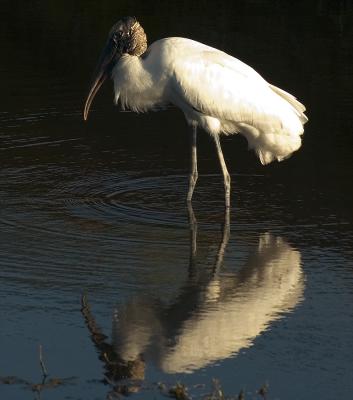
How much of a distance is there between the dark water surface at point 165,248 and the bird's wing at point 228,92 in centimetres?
63

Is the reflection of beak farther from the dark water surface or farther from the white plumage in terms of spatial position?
the dark water surface

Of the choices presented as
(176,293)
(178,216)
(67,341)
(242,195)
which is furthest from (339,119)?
(67,341)

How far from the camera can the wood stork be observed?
31.6 ft

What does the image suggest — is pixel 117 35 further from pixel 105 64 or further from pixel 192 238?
pixel 192 238

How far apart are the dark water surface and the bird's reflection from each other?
0.04 ft

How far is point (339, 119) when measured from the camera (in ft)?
41.9

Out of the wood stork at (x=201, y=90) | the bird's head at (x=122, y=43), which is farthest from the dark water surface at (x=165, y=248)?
the bird's head at (x=122, y=43)

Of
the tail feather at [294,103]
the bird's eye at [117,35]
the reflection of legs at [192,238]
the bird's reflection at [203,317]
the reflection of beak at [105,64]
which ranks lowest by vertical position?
the reflection of legs at [192,238]

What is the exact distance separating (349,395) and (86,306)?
1878mm

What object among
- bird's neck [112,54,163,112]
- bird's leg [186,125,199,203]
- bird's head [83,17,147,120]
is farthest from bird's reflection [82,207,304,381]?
bird's head [83,17,147,120]

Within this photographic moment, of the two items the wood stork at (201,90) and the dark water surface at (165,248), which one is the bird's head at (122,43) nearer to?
the wood stork at (201,90)

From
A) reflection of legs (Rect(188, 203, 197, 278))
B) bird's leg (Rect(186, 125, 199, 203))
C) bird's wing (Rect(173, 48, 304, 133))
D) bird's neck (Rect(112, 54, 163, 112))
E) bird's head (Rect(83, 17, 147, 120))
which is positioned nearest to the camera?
reflection of legs (Rect(188, 203, 197, 278))

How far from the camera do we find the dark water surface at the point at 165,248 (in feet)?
20.7

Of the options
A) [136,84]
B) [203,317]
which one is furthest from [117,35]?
[203,317]
